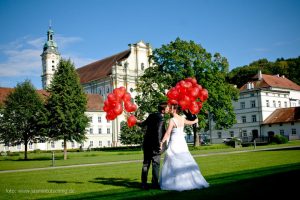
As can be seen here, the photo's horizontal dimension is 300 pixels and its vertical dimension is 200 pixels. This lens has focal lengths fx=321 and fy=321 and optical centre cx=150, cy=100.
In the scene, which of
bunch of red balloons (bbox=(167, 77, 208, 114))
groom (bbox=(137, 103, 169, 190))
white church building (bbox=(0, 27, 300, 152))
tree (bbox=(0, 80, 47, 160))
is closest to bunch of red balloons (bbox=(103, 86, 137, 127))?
bunch of red balloons (bbox=(167, 77, 208, 114))

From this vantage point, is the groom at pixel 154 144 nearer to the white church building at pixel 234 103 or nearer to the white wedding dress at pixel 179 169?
the white wedding dress at pixel 179 169

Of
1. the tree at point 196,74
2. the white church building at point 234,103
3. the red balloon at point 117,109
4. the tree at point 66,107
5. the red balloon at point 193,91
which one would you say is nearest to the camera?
the red balloon at point 193,91

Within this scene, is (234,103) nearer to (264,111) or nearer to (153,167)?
(264,111)

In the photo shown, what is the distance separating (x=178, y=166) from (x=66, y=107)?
27.3m

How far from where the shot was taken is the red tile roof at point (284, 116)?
5884 cm

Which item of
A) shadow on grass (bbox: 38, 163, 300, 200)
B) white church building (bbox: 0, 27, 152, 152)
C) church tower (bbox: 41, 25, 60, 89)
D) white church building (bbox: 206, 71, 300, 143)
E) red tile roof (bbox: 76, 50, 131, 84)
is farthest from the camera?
church tower (bbox: 41, 25, 60, 89)

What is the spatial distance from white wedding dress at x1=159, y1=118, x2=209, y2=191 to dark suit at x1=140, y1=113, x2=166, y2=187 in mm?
288

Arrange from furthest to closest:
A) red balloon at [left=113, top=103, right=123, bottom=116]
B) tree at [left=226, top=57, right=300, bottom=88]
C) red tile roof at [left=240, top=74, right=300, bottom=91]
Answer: tree at [left=226, top=57, right=300, bottom=88], red tile roof at [left=240, top=74, right=300, bottom=91], red balloon at [left=113, top=103, right=123, bottom=116]

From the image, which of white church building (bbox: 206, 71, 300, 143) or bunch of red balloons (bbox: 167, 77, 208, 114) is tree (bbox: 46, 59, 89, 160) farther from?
white church building (bbox: 206, 71, 300, 143)

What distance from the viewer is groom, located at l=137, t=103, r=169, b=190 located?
9.42 metres

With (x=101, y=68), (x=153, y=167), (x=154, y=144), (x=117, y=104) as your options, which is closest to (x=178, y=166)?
(x=153, y=167)

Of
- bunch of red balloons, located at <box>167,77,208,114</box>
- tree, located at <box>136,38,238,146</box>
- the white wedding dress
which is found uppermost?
tree, located at <box>136,38,238,146</box>

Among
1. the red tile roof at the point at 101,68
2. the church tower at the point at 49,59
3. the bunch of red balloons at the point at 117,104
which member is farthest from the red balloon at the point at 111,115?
the church tower at the point at 49,59

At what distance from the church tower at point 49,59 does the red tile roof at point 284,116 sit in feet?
194
